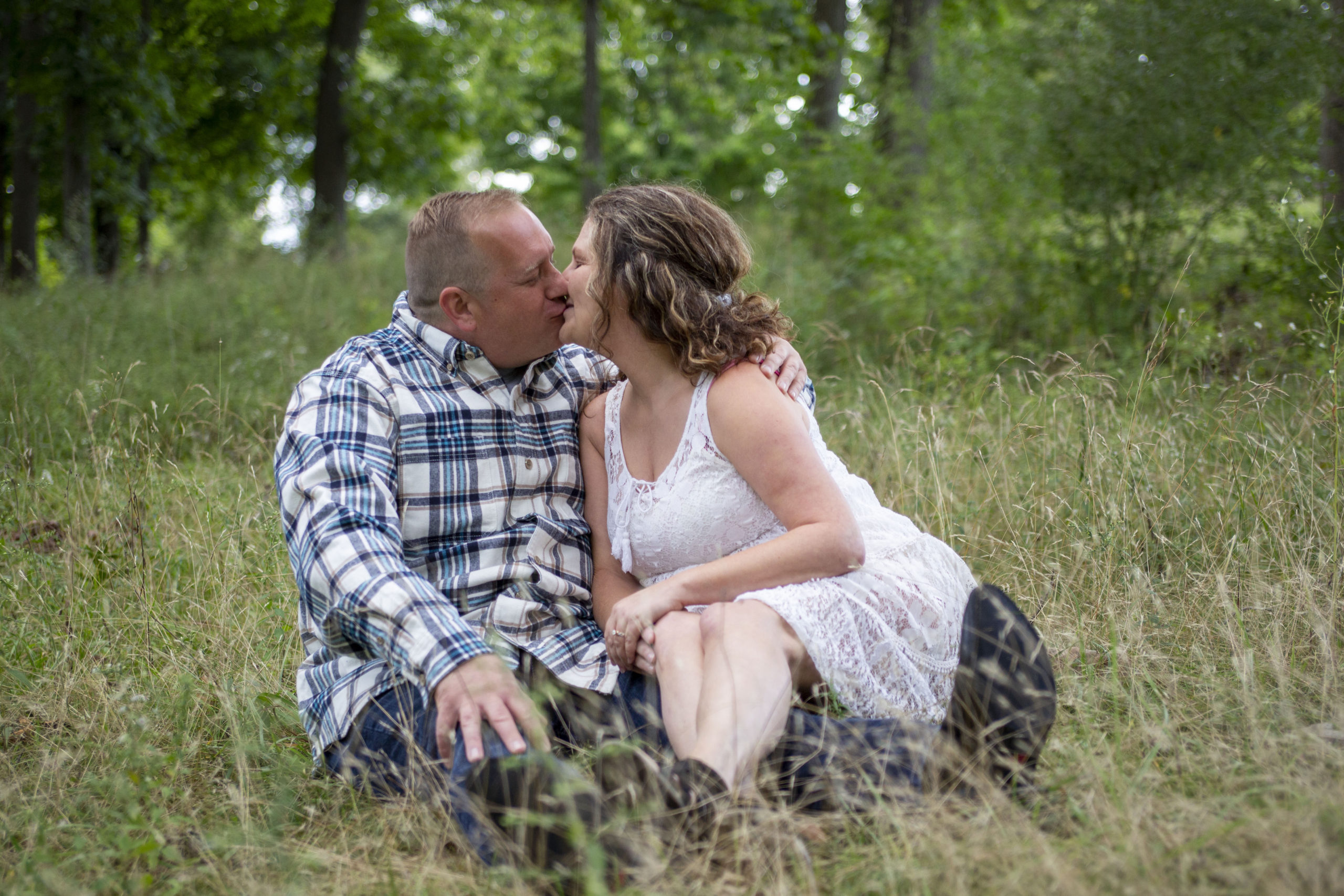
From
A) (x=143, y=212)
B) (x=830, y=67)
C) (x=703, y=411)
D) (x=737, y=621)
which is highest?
(x=830, y=67)

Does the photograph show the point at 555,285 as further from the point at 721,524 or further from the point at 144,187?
the point at 144,187

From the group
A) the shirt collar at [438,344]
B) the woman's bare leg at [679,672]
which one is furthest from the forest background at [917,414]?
the shirt collar at [438,344]

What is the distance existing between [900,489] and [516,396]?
1.77 meters

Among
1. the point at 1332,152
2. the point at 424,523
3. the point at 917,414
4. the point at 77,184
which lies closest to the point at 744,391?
the point at 424,523

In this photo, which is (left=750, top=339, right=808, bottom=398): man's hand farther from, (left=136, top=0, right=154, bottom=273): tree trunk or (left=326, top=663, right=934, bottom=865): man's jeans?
(left=136, top=0, right=154, bottom=273): tree trunk

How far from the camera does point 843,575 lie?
229 cm

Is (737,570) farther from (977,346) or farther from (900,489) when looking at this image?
(977,346)

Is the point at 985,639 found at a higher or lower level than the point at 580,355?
lower

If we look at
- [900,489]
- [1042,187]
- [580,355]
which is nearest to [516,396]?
[580,355]

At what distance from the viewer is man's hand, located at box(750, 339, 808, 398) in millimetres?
2482

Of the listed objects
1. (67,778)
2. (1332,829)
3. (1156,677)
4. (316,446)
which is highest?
(316,446)

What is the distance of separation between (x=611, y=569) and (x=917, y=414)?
220cm

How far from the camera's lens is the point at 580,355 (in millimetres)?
2988

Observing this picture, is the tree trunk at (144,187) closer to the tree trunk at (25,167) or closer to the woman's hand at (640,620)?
the tree trunk at (25,167)
